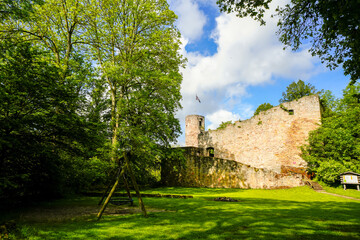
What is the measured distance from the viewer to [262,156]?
20.0 m

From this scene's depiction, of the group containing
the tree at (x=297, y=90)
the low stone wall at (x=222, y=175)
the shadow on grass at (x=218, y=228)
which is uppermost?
the tree at (x=297, y=90)

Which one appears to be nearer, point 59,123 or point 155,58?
point 59,123

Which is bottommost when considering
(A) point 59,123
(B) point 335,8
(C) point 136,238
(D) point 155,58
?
(C) point 136,238

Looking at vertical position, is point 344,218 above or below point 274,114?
below

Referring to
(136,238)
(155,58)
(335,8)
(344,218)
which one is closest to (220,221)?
(136,238)

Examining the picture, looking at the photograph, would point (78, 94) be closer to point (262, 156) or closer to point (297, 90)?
point (262, 156)

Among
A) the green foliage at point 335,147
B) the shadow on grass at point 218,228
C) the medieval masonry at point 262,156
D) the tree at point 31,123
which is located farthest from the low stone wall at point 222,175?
the shadow on grass at point 218,228

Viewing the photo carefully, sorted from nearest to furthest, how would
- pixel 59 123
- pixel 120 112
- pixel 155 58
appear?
pixel 59 123, pixel 120 112, pixel 155 58

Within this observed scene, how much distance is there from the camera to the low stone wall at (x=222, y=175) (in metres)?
15.0

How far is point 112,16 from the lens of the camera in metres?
14.8

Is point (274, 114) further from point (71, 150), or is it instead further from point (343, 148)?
point (71, 150)

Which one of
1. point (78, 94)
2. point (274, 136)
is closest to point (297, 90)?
point (274, 136)

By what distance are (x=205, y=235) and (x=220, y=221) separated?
1.27 m

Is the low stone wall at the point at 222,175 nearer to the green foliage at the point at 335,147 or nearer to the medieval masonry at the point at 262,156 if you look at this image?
the medieval masonry at the point at 262,156
